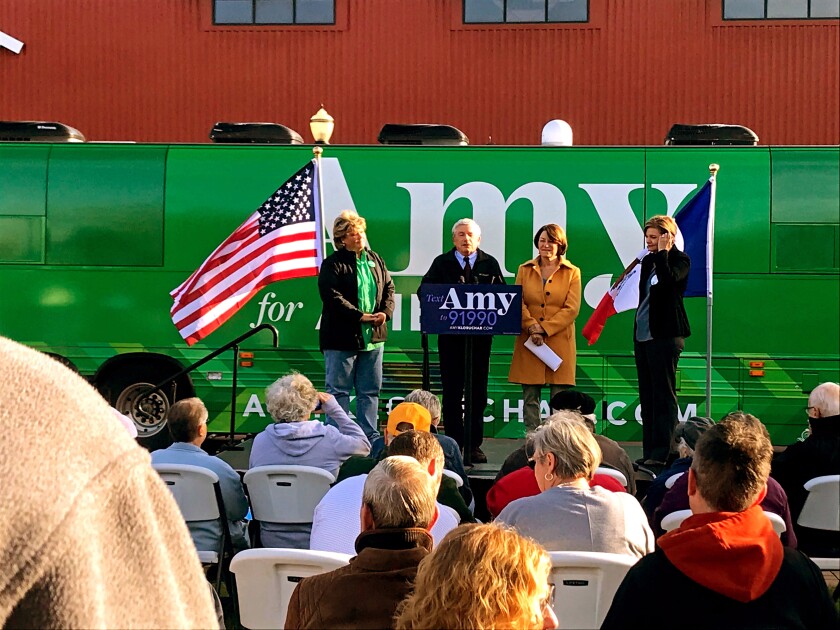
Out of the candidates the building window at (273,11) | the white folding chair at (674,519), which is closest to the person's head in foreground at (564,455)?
the white folding chair at (674,519)

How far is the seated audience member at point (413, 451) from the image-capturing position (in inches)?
197

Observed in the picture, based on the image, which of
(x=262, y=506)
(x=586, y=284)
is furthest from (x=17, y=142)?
(x=262, y=506)

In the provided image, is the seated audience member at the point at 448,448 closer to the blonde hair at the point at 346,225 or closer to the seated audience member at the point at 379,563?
the blonde hair at the point at 346,225

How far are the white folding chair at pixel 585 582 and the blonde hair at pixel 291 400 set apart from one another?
278 cm

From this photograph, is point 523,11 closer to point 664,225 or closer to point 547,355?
point 664,225

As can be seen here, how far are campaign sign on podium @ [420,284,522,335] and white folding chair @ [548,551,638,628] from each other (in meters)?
Result: 3.88

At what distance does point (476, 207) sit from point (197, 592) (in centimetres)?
971

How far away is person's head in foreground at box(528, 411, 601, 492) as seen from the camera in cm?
463

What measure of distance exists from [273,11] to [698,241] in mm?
12869

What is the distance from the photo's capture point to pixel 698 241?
Result: 9.40 meters

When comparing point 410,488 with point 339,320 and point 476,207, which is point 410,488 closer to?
point 339,320

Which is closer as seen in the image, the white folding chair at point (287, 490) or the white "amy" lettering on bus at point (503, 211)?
the white folding chair at point (287, 490)

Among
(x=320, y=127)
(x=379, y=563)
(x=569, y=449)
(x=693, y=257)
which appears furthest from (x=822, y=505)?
(x=320, y=127)

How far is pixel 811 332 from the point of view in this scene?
34.2ft
